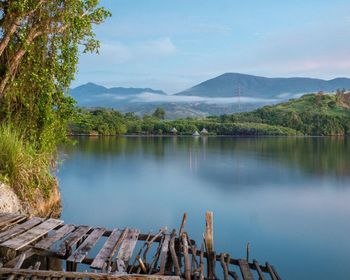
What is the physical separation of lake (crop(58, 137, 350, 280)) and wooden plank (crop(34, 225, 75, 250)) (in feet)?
14.2

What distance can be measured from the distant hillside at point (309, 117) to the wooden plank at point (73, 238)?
82550 mm

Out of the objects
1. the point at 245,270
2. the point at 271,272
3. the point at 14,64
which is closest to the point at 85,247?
the point at 245,270

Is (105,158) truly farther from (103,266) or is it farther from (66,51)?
(103,266)

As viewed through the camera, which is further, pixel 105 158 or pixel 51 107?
pixel 105 158

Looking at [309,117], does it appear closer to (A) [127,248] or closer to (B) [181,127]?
(B) [181,127]

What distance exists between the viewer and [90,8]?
37.8ft

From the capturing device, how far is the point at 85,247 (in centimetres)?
634

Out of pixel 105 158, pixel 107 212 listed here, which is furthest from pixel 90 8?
pixel 105 158

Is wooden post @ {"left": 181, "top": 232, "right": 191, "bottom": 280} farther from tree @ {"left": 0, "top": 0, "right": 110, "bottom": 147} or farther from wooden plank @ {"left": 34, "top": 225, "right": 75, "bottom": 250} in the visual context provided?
tree @ {"left": 0, "top": 0, "right": 110, "bottom": 147}

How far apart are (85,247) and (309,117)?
8865cm

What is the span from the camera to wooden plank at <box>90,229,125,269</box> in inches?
220

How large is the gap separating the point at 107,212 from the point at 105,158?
17.9 meters

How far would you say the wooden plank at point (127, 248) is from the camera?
5647mm

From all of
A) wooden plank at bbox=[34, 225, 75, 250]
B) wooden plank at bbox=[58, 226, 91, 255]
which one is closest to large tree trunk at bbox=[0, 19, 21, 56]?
wooden plank at bbox=[34, 225, 75, 250]
